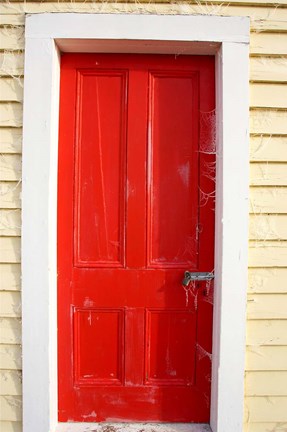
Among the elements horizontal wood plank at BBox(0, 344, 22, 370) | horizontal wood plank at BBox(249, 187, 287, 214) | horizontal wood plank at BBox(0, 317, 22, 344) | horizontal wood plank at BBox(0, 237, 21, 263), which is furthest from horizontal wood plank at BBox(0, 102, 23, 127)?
horizontal wood plank at BBox(249, 187, 287, 214)

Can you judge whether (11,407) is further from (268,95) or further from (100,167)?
(268,95)

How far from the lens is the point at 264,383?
238cm

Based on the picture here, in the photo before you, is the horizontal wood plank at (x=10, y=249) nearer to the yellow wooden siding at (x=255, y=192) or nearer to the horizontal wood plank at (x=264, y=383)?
the yellow wooden siding at (x=255, y=192)

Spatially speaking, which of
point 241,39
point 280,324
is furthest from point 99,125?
point 280,324

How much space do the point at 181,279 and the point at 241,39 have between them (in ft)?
4.95

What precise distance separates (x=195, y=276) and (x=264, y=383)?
2.58 ft

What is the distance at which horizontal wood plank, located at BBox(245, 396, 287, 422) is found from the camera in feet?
7.84

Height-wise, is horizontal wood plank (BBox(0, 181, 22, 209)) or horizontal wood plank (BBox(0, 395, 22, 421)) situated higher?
horizontal wood plank (BBox(0, 181, 22, 209))

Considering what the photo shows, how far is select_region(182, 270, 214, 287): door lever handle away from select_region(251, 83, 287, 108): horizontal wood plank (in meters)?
1.08

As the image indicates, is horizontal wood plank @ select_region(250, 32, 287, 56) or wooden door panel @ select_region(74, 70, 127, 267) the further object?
wooden door panel @ select_region(74, 70, 127, 267)

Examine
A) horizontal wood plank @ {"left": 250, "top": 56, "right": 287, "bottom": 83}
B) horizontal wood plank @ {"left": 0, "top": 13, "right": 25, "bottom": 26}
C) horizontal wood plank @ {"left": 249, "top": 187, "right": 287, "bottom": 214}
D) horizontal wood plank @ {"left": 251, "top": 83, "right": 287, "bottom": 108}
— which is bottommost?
horizontal wood plank @ {"left": 249, "top": 187, "right": 287, "bottom": 214}

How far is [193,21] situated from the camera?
2.28 meters

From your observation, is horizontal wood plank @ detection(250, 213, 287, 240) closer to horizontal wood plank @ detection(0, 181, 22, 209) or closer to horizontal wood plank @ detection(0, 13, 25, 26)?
horizontal wood plank @ detection(0, 181, 22, 209)

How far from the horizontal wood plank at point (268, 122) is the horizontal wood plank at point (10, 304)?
176cm
